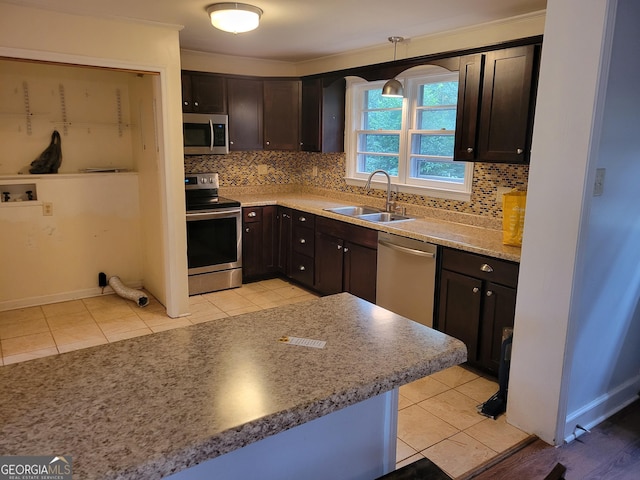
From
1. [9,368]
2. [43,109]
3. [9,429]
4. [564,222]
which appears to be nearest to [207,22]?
[43,109]

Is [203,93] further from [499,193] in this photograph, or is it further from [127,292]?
[499,193]

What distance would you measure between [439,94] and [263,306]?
2.39 metres

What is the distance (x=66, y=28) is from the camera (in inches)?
128

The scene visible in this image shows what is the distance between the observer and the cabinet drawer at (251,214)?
4.68 m

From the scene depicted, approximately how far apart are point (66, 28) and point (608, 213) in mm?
3562

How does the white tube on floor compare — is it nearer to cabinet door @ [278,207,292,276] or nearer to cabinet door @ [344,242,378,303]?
cabinet door @ [278,207,292,276]

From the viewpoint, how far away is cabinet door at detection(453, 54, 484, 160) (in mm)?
3242

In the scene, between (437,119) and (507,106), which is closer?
(507,106)

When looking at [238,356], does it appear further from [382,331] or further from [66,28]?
[66,28]

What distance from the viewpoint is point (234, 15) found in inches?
121

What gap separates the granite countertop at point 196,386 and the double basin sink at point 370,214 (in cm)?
276

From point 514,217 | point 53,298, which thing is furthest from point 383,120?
point 53,298

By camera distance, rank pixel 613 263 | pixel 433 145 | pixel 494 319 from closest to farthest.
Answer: pixel 613 263
pixel 494 319
pixel 433 145

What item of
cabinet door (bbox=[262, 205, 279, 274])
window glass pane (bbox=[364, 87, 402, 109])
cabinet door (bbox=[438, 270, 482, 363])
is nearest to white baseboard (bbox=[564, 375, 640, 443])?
cabinet door (bbox=[438, 270, 482, 363])
